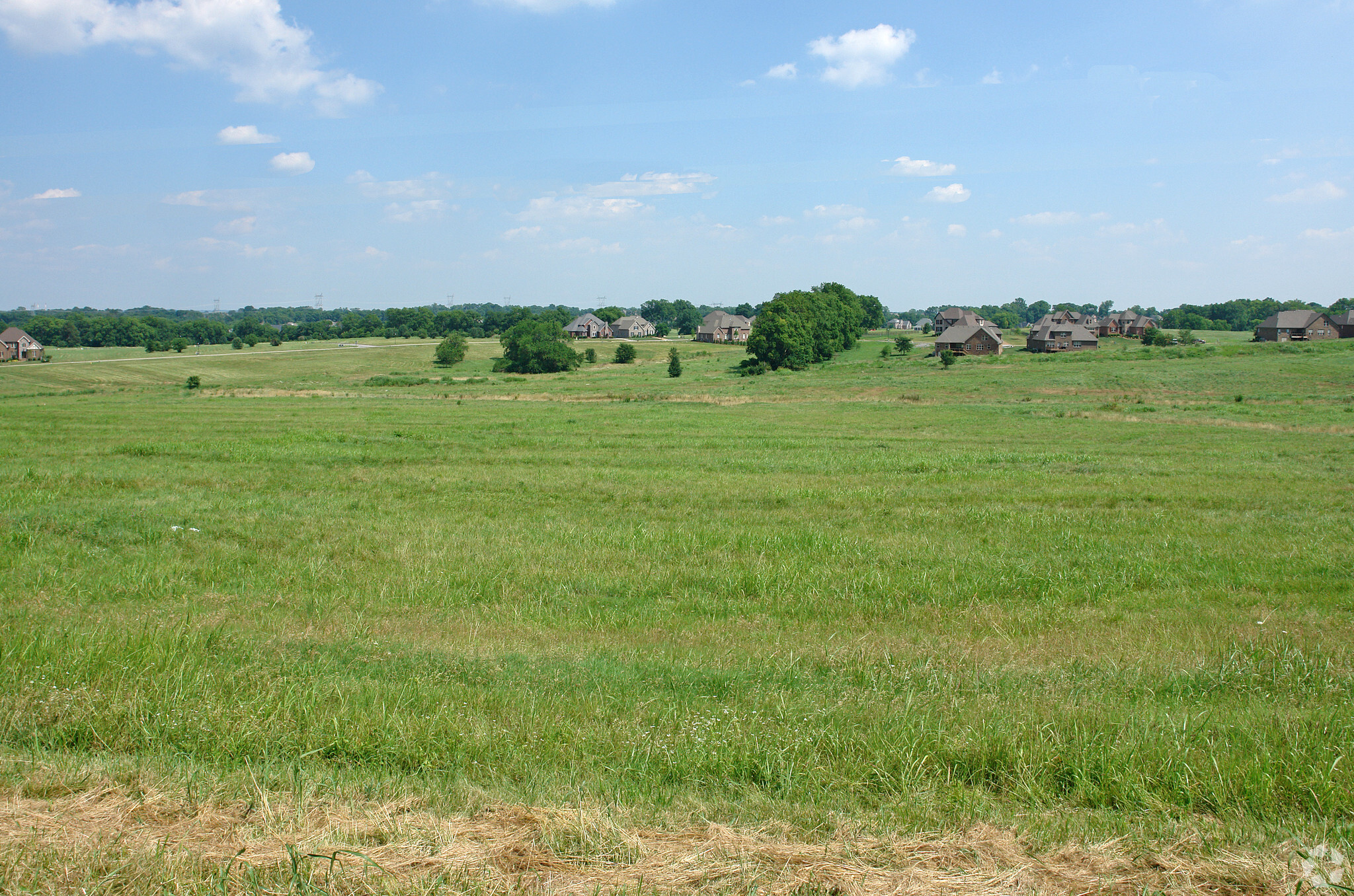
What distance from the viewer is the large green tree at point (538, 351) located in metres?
94.4

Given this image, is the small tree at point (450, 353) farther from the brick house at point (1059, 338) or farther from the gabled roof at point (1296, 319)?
the gabled roof at point (1296, 319)

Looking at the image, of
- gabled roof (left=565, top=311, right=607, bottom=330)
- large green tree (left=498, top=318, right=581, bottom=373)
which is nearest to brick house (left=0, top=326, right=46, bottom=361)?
large green tree (left=498, top=318, right=581, bottom=373)

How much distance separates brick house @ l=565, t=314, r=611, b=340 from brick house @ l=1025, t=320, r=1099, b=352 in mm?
82161

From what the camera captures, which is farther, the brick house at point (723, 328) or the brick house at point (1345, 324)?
the brick house at point (723, 328)

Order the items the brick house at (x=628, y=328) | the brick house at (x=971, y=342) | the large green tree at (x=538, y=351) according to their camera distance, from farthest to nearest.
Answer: the brick house at (x=628, y=328)
the brick house at (x=971, y=342)
the large green tree at (x=538, y=351)

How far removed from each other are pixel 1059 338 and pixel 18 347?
141797 mm

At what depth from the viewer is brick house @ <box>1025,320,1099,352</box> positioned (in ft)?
359

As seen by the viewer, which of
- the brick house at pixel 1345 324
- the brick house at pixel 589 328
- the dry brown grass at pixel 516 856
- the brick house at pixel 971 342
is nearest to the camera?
the dry brown grass at pixel 516 856

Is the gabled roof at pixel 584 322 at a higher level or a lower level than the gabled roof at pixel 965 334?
higher

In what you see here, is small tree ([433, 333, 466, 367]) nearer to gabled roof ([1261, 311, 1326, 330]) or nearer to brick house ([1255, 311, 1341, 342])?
brick house ([1255, 311, 1341, 342])

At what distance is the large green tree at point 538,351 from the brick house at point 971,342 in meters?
49.2

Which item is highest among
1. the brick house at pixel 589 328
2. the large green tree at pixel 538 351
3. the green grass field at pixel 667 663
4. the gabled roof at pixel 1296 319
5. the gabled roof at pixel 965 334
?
the brick house at pixel 589 328

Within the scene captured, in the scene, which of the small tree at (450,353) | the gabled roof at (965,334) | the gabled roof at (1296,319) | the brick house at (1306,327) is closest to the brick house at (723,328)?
the gabled roof at (965,334)

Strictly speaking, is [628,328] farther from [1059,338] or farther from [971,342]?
[1059,338]
